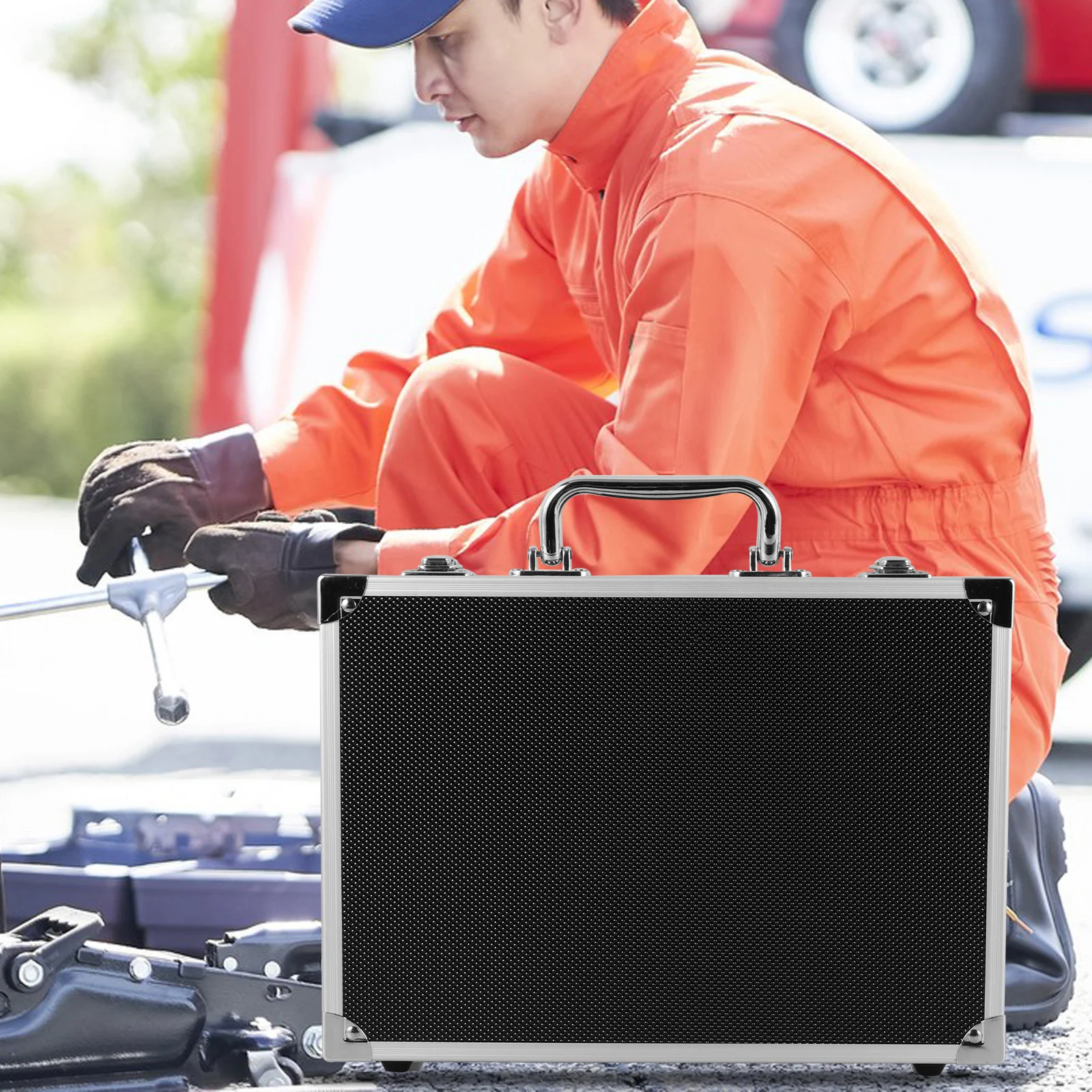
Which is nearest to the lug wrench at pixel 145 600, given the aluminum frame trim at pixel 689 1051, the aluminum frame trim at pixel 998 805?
the aluminum frame trim at pixel 689 1051

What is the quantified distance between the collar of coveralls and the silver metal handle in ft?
1.41

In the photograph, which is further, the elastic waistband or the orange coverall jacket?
the elastic waistband

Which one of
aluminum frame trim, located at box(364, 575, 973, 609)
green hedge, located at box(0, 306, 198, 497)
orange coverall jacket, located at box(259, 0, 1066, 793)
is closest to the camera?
aluminum frame trim, located at box(364, 575, 973, 609)

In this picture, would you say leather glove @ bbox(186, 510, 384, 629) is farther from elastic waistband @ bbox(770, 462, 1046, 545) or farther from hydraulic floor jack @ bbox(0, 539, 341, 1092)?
elastic waistband @ bbox(770, 462, 1046, 545)

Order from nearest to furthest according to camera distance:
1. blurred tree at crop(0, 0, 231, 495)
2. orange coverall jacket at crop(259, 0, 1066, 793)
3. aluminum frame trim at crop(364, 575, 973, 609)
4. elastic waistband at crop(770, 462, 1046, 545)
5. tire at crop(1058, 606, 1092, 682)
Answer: aluminum frame trim at crop(364, 575, 973, 609) < orange coverall jacket at crop(259, 0, 1066, 793) < elastic waistband at crop(770, 462, 1046, 545) < tire at crop(1058, 606, 1092, 682) < blurred tree at crop(0, 0, 231, 495)

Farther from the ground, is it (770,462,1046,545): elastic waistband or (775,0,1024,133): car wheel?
(775,0,1024,133): car wheel

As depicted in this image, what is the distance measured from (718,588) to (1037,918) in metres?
0.73

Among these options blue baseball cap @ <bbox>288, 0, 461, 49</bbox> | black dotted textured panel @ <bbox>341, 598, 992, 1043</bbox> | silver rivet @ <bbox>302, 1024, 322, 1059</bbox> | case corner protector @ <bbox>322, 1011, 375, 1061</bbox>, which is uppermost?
blue baseball cap @ <bbox>288, 0, 461, 49</bbox>

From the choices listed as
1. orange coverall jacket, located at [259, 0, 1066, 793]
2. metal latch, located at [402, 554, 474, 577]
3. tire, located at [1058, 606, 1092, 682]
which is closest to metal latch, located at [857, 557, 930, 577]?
orange coverall jacket, located at [259, 0, 1066, 793]

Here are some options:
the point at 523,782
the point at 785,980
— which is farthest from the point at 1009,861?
the point at 523,782

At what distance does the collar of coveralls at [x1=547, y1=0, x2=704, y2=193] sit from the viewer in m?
1.91

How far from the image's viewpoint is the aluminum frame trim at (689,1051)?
5.48ft

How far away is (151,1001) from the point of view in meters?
1.73

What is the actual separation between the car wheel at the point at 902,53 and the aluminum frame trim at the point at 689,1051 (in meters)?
2.59
